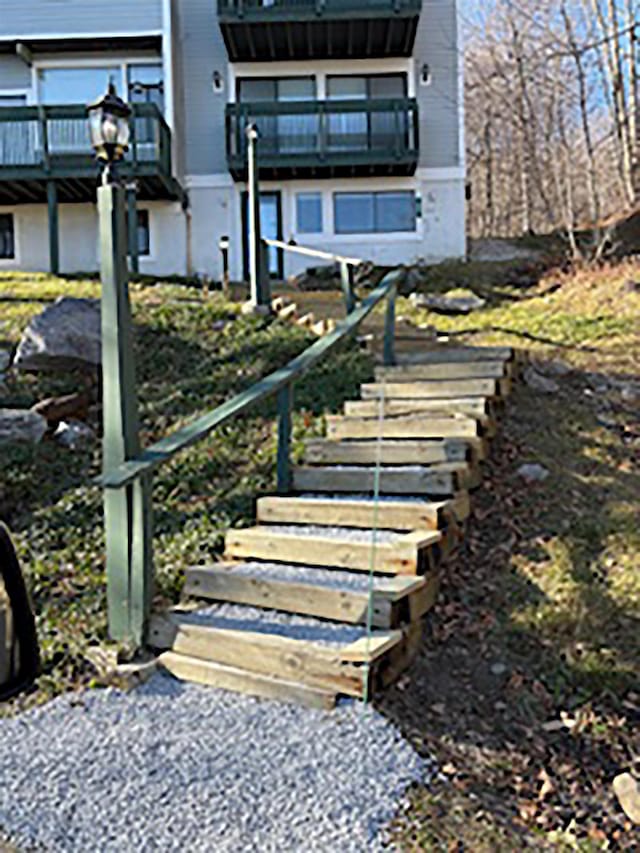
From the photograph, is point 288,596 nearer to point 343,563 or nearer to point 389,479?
point 343,563

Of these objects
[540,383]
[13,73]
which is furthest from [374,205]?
[540,383]

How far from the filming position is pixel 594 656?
417cm

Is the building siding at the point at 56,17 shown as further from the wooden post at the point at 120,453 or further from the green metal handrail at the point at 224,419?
the wooden post at the point at 120,453

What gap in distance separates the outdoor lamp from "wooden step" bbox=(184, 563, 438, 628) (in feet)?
A: 7.69

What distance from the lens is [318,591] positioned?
453 cm

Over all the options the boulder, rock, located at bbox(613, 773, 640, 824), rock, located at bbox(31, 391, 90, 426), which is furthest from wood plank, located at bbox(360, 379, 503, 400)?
the boulder

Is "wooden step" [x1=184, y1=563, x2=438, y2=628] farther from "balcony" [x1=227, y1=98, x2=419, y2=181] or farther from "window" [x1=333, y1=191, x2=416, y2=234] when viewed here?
"window" [x1=333, y1=191, x2=416, y2=234]

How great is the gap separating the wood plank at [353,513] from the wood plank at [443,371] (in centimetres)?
204

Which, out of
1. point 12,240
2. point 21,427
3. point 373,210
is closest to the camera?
point 21,427

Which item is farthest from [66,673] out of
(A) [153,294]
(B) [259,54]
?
(B) [259,54]

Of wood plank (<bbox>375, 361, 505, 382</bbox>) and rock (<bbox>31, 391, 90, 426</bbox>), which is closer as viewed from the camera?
wood plank (<bbox>375, 361, 505, 382</bbox>)

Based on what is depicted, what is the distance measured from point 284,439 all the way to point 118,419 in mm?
1549

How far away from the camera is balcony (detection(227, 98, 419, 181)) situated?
58.2 ft

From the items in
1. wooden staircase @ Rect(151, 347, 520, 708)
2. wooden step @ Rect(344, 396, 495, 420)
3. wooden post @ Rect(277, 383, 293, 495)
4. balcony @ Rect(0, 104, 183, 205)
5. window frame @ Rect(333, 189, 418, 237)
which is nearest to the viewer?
wooden staircase @ Rect(151, 347, 520, 708)
